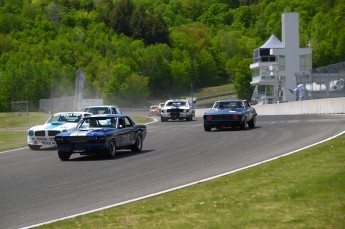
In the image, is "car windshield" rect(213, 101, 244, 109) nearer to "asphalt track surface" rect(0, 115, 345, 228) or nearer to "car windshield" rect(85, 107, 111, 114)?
"asphalt track surface" rect(0, 115, 345, 228)

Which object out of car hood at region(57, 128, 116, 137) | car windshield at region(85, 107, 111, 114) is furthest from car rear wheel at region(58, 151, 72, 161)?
car windshield at region(85, 107, 111, 114)

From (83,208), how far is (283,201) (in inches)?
123

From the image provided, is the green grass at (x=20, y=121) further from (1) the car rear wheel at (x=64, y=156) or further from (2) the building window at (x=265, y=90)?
(2) the building window at (x=265, y=90)

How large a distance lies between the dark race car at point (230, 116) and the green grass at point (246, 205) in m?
16.9

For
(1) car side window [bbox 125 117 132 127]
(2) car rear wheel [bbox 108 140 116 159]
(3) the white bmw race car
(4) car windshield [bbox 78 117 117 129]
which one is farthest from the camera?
(3) the white bmw race car

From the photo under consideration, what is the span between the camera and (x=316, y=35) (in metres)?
172

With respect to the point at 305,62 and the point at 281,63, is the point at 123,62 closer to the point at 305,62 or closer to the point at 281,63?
the point at 281,63

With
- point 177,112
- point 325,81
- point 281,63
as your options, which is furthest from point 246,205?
point 281,63

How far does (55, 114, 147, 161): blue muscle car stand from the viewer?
70.9 feet

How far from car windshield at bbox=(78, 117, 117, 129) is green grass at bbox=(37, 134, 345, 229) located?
801 centimetres

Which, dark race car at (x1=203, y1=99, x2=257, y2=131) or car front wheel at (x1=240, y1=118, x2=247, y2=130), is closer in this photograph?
dark race car at (x1=203, y1=99, x2=257, y2=131)

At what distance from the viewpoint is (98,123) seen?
2316cm

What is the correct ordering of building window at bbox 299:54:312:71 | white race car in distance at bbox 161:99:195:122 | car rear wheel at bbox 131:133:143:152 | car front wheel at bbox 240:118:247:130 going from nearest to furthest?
1. car rear wheel at bbox 131:133:143:152
2. car front wheel at bbox 240:118:247:130
3. white race car in distance at bbox 161:99:195:122
4. building window at bbox 299:54:312:71

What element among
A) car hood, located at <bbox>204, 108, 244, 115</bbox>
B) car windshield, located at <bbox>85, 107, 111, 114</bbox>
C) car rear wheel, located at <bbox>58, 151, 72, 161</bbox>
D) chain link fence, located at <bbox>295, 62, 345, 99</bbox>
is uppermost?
chain link fence, located at <bbox>295, 62, 345, 99</bbox>
